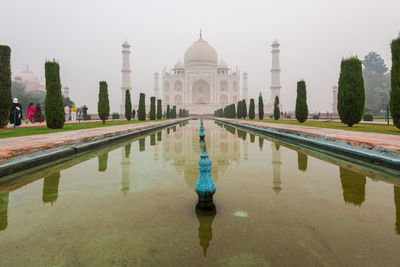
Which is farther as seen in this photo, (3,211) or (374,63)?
(374,63)

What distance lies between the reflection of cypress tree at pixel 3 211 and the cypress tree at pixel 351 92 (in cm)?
1071

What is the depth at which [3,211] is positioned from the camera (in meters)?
1.73

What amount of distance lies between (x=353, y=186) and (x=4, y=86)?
31.2 ft

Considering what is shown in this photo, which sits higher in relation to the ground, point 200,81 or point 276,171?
point 200,81

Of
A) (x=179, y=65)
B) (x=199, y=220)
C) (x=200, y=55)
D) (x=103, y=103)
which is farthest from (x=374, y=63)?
(x=199, y=220)

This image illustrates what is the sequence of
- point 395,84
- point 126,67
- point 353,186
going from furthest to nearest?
point 126,67
point 395,84
point 353,186

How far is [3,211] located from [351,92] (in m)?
11.0

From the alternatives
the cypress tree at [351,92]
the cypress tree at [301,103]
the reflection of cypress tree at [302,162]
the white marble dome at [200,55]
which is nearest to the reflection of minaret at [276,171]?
the reflection of cypress tree at [302,162]

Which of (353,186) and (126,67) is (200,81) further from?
(353,186)

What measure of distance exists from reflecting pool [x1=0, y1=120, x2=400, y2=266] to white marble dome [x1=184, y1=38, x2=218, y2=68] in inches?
1939

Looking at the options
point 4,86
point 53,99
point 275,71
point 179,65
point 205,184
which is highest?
point 179,65

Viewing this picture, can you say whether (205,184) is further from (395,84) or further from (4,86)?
(4,86)

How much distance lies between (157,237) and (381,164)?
3.17 metres

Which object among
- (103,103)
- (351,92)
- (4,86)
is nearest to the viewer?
(4,86)
